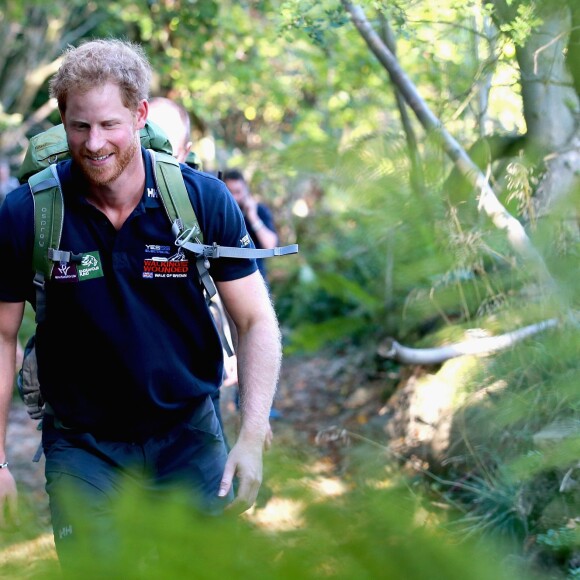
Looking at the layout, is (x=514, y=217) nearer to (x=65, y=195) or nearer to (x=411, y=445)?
(x=65, y=195)

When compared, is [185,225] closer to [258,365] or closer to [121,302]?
[121,302]

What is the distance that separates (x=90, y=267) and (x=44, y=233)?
18 centimetres

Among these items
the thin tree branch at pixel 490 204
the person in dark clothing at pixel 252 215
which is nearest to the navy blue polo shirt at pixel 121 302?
the thin tree branch at pixel 490 204

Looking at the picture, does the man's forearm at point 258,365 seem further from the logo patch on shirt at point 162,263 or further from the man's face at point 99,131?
the man's face at point 99,131

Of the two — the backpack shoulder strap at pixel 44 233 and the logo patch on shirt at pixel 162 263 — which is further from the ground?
the backpack shoulder strap at pixel 44 233

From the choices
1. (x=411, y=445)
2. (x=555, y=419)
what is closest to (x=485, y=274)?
(x=555, y=419)

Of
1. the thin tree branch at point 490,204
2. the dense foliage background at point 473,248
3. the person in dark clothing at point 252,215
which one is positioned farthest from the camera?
the person in dark clothing at point 252,215

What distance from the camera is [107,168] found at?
298 cm

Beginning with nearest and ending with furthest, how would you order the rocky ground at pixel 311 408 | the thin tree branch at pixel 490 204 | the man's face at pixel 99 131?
the thin tree branch at pixel 490 204
the man's face at pixel 99 131
the rocky ground at pixel 311 408

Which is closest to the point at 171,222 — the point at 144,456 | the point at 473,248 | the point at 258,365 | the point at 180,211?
the point at 180,211

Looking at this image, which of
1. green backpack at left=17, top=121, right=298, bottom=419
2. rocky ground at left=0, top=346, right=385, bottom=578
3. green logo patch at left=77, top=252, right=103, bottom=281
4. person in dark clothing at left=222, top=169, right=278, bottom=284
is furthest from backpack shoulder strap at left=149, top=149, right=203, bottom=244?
person in dark clothing at left=222, top=169, right=278, bottom=284

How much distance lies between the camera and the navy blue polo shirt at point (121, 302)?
303 cm

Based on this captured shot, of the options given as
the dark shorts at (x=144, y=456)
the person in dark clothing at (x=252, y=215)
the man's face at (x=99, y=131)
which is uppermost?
the man's face at (x=99, y=131)

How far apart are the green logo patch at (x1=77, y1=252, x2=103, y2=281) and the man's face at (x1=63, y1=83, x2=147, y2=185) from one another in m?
0.25
